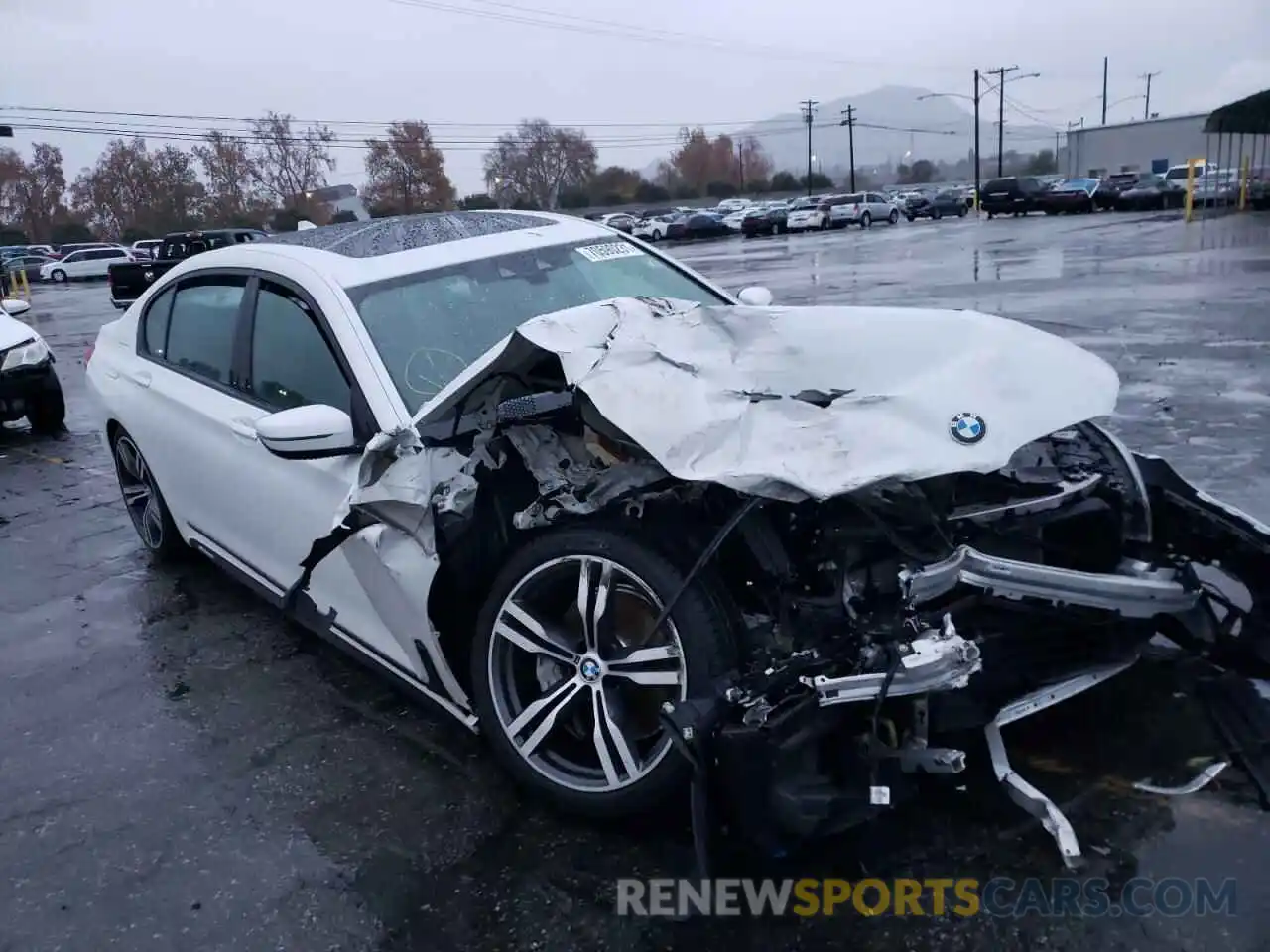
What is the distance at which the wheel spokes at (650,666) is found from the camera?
268cm

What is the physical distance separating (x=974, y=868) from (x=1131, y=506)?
42.5 inches

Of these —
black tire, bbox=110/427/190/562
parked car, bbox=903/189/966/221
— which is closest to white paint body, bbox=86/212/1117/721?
black tire, bbox=110/427/190/562

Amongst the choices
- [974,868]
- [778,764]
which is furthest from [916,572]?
[974,868]

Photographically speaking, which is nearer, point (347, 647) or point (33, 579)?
point (347, 647)

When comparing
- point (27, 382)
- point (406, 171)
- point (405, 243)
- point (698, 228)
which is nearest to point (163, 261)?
point (27, 382)

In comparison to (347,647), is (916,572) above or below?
above

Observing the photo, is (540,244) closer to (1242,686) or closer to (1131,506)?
(1131,506)

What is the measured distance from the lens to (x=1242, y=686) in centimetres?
299

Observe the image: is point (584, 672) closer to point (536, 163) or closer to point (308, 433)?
point (308, 433)

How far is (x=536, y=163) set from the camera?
317 feet

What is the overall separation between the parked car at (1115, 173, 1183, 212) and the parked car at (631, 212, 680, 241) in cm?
1976

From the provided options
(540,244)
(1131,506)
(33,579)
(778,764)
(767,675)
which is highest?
(540,244)

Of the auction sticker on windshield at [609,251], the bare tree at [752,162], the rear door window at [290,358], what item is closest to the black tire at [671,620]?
the rear door window at [290,358]

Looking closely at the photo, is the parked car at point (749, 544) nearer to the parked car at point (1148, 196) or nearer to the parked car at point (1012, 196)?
the parked car at point (1148, 196)
